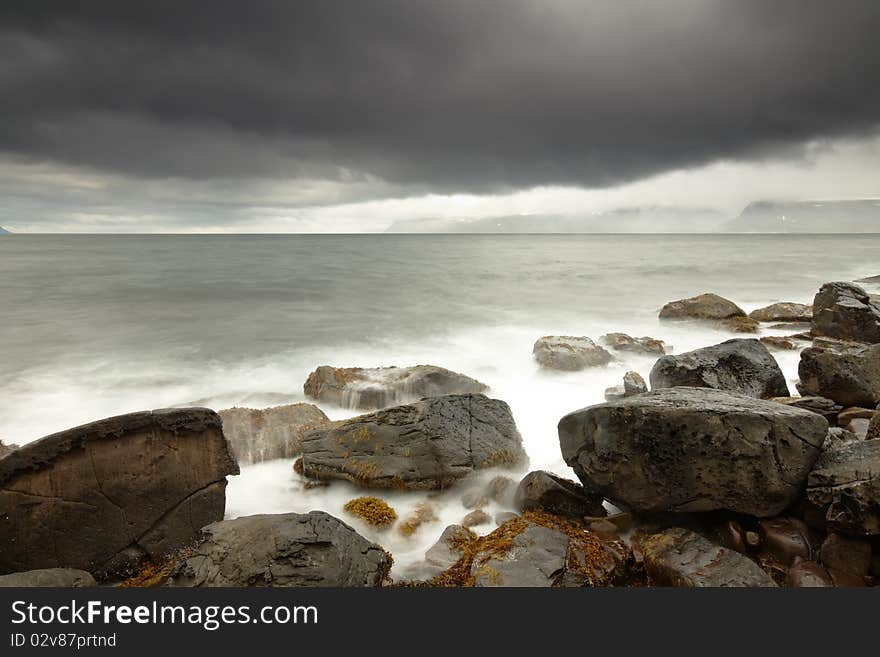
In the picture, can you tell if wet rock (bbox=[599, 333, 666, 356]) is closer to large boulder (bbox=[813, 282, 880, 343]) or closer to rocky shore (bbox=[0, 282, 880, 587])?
large boulder (bbox=[813, 282, 880, 343])

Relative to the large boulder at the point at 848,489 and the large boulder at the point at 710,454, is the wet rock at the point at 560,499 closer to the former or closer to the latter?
the large boulder at the point at 710,454

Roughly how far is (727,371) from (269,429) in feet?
26.5

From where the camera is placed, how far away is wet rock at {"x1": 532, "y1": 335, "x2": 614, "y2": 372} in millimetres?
13109

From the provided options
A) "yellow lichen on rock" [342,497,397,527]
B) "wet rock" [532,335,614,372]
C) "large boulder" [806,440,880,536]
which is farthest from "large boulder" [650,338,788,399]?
"yellow lichen on rock" [342,497,397,527]

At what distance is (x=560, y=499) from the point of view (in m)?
5.71

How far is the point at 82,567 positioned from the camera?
189 inches

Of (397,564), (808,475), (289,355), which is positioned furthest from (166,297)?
(808,475)

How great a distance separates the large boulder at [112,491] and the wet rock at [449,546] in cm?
254

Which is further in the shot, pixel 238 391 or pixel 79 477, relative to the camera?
pixel 238 391

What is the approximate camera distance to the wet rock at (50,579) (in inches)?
157

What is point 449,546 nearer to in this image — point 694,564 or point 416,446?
point 416,446

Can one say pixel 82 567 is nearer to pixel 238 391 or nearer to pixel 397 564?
pixel 397 564

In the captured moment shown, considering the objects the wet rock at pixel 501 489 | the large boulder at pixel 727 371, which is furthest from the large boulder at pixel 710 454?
the large boulder at pixel 727 371

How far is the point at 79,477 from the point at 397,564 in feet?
11.2
